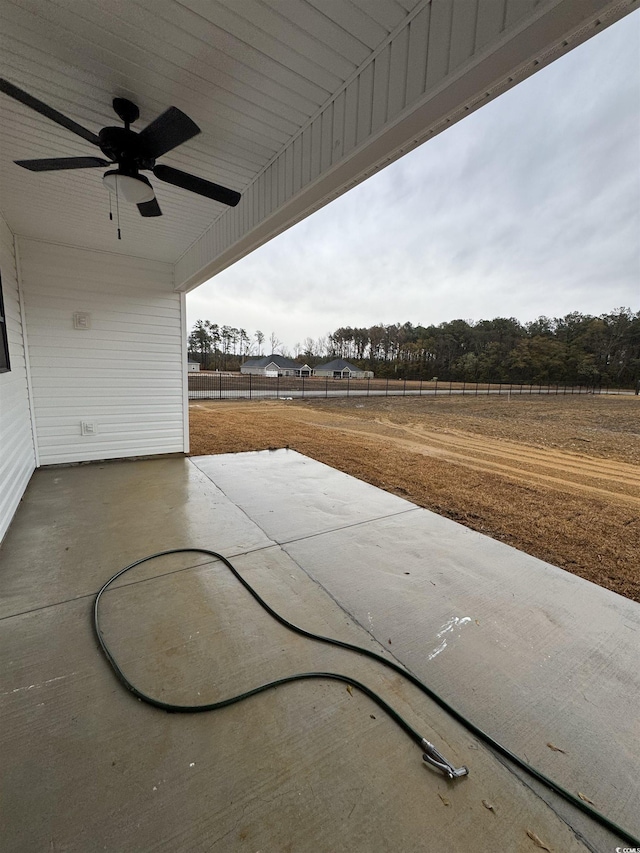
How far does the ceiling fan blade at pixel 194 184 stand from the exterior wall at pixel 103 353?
2.89 m

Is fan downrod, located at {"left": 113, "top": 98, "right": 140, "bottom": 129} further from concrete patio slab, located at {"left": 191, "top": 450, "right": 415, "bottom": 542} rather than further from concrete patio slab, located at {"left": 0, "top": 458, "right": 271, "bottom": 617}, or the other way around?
concrete patio slab, located at {"left": 191, "top": 450, "right": 415, "bottom": 542}

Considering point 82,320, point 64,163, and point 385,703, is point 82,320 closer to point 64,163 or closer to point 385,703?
point 64,163

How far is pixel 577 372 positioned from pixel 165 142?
42.0m

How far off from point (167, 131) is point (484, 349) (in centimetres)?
4528

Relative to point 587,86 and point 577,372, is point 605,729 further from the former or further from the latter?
point 577,372

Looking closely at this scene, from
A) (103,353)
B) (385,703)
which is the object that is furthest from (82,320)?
(385,703)

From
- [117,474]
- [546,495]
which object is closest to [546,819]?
[546,495]

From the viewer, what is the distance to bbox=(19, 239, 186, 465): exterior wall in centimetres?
395

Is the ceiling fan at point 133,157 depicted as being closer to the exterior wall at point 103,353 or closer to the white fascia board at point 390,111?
the white fascia board at point 390,111

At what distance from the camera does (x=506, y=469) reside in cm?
505

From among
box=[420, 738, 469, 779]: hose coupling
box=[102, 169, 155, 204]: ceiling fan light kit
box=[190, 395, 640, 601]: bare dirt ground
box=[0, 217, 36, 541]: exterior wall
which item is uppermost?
box=[102, 169, 155, 204]: ceiling fan light kit

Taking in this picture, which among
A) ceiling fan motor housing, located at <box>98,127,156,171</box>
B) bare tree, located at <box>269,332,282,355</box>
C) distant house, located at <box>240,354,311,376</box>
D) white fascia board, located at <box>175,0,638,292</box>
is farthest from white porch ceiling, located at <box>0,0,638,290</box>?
bare tree, located at <box>269,332,282,355</box>

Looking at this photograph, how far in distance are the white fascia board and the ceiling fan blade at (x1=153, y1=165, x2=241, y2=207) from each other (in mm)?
429

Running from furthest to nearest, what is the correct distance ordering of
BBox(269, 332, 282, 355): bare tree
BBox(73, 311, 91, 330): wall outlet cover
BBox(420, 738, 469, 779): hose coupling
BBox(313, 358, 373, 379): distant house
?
BBox(269, 332, 282, 355): bare tree, BBox(313, 358, 373, 379): distant house, BBox(73, 311, 91, 330): wall outlet cover, BBox(420, 738, 469, 779): hose coupling
